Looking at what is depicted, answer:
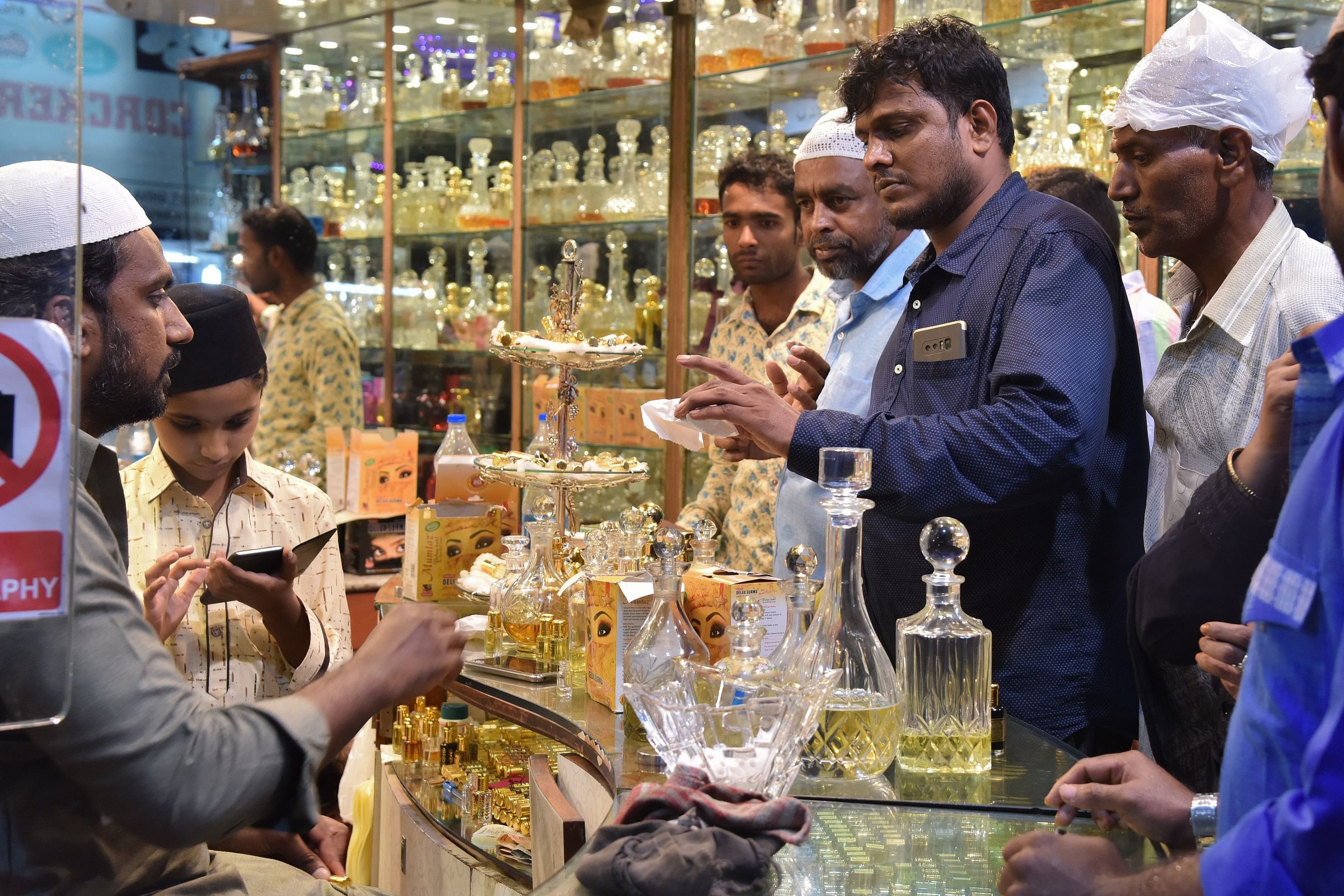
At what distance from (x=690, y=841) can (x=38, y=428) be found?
2.24ft

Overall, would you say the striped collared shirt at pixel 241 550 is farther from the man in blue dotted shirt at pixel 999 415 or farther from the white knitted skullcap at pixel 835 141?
the white knitted skullcap at pixel 835 141

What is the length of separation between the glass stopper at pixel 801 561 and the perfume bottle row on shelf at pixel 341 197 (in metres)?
5.05

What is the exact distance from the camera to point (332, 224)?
6504mm

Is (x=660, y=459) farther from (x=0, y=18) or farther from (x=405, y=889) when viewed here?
(x=0, y=18)

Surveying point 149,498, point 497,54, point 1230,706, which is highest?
point 497,54

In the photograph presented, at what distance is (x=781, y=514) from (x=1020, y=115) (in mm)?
1719

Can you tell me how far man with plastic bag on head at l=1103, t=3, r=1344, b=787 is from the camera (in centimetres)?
209

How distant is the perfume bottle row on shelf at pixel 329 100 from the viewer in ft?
20.6

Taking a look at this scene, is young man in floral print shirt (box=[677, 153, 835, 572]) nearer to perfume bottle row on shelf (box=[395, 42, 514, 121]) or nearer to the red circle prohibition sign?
perfume bottle row on shelf (box=[395, 42, 514, 121])

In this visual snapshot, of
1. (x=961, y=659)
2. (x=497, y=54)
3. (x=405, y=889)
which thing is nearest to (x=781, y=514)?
(x=405, y=889)

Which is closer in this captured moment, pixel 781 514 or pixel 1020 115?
pixel 781 514

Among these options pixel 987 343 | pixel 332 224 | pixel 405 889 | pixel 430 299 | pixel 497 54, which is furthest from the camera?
pixel 332 224

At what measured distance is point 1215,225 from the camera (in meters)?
2.18

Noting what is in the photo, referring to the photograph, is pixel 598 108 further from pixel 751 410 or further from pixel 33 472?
pixel 33 472
